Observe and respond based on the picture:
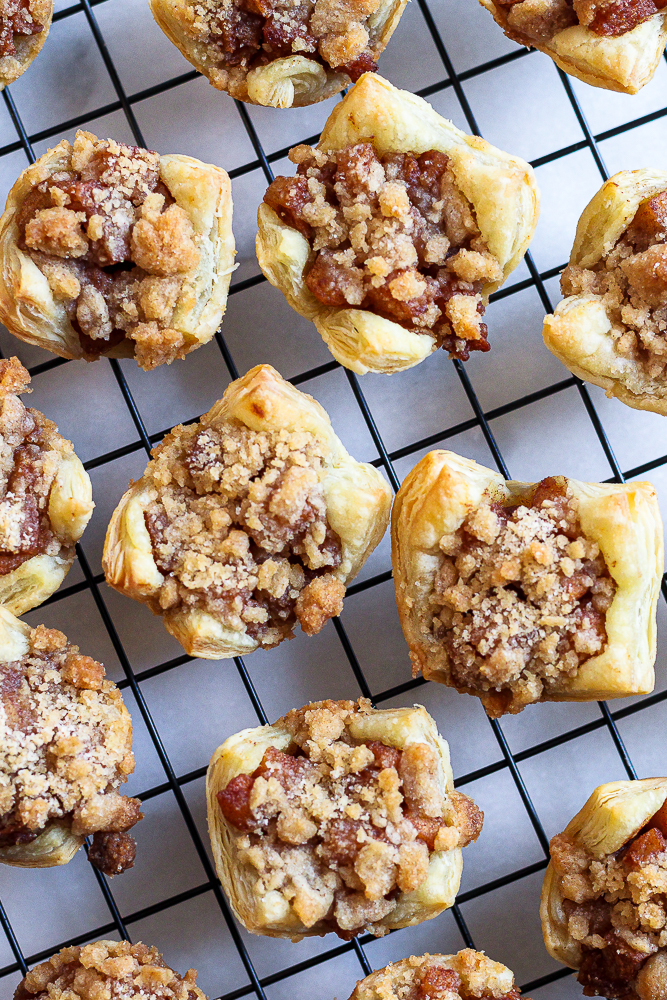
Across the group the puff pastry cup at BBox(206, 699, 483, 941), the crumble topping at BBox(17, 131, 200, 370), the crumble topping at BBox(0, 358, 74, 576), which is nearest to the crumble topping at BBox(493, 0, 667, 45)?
the crumble topping at BBox(17, 131, 200, 370)

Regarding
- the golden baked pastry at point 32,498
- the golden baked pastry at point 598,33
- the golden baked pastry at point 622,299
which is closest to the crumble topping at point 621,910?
the golden baked pastry at point 622,299

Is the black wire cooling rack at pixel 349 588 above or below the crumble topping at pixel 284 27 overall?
below

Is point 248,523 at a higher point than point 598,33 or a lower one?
lower

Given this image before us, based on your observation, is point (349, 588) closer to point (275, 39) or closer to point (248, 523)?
point (248, 523)

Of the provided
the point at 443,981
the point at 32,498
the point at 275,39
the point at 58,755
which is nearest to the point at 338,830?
the point at 443,981

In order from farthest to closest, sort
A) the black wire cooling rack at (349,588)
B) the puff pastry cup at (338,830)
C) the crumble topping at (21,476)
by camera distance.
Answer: the black wire cooling rack at (349,588) → the crumble topping at (21,476) → the puff pastry cup at (338,830)

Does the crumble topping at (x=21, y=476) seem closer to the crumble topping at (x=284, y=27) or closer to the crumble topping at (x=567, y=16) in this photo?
the crumble topping at (x=284, y=27)
